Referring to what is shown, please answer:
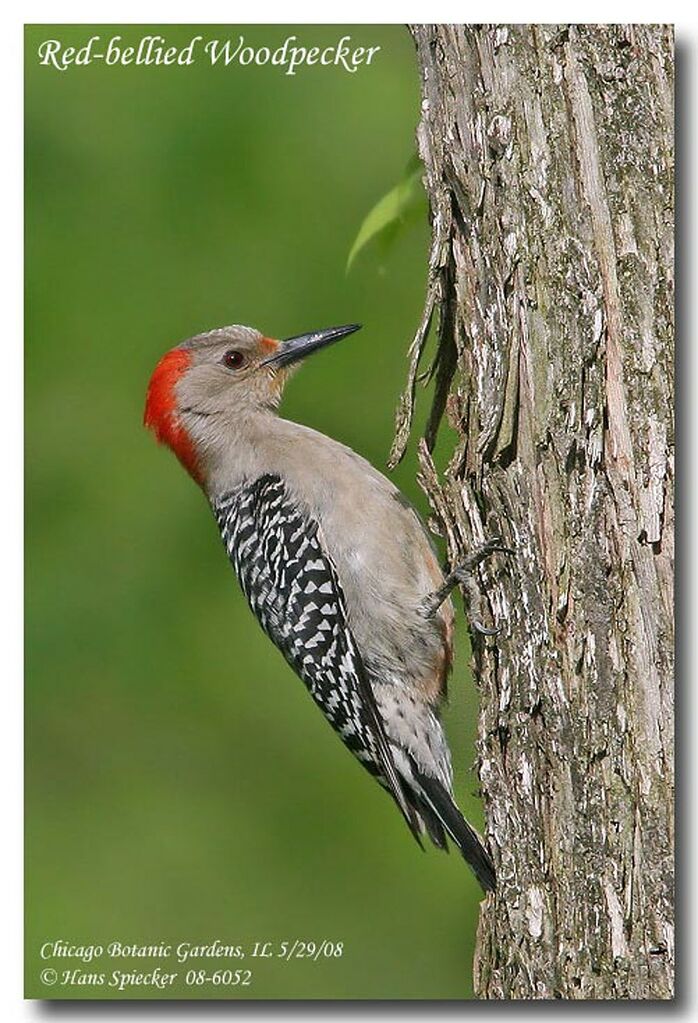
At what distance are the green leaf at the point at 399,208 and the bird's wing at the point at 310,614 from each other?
0.82 metres

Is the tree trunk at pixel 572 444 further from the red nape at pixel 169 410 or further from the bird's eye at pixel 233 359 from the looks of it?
the red nape at pixel 169 410

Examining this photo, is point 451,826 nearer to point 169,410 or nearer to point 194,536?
point 194,536

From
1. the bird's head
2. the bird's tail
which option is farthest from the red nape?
the bird's tail

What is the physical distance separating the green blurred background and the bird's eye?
0.14m

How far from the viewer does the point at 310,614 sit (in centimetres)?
363

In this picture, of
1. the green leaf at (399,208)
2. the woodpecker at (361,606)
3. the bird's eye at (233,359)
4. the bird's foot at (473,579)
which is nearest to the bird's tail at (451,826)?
the woodpecker at (361,606)

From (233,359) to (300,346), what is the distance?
230 millimetres

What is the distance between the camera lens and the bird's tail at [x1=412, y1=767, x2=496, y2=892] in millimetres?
3373

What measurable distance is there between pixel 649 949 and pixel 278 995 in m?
1.05

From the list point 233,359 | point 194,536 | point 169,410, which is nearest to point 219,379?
point 233,359

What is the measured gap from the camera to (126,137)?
382 cm

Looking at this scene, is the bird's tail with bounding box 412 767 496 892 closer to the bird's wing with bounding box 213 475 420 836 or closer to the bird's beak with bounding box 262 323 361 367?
the bird's wing with bounding box 213 475 420 836

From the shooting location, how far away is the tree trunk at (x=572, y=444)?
10.1 ft
